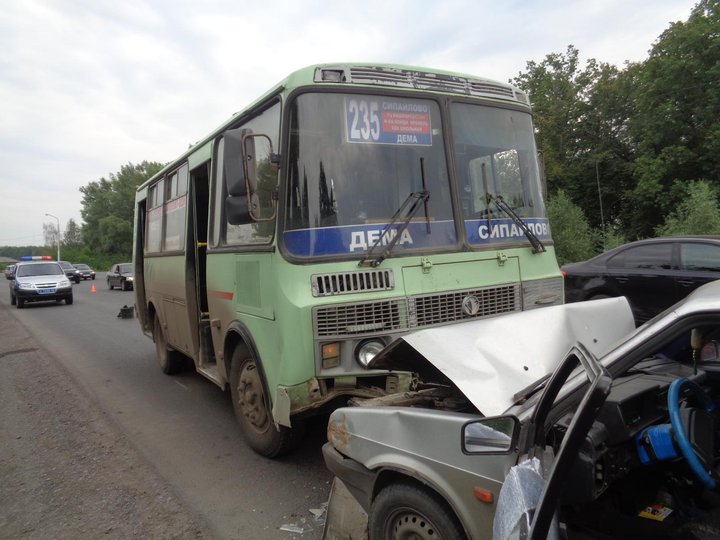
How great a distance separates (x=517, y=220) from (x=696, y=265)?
178 inches

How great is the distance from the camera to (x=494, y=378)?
2350 millimetres

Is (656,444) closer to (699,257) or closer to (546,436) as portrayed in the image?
(546,436)

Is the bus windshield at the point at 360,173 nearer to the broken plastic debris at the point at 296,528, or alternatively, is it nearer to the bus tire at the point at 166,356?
the broken plastic debris at the point at 296,528

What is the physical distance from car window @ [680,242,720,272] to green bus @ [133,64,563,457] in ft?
13.0

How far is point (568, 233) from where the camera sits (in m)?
17.7

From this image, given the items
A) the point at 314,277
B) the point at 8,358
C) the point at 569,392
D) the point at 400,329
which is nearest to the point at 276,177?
the point at 314,277

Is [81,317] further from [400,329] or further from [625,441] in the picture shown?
[625,441]

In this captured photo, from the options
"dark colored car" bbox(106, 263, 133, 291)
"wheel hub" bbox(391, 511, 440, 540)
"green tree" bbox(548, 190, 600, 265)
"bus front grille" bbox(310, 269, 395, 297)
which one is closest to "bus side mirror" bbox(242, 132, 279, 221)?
"bus front grille" bbox(310, 269, 395, 297)

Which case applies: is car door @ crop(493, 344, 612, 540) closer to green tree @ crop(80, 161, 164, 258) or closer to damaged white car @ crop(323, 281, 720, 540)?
damaged white car @ crop(323, 281, 720, 540)

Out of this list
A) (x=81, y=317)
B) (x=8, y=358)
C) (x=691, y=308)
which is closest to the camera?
(x=691, y=308)

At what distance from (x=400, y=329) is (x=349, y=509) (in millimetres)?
1220

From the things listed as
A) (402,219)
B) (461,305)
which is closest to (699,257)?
(461,305)

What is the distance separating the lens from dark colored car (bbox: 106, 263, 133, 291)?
90.6 feet

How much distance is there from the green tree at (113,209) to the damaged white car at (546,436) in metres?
70.1
